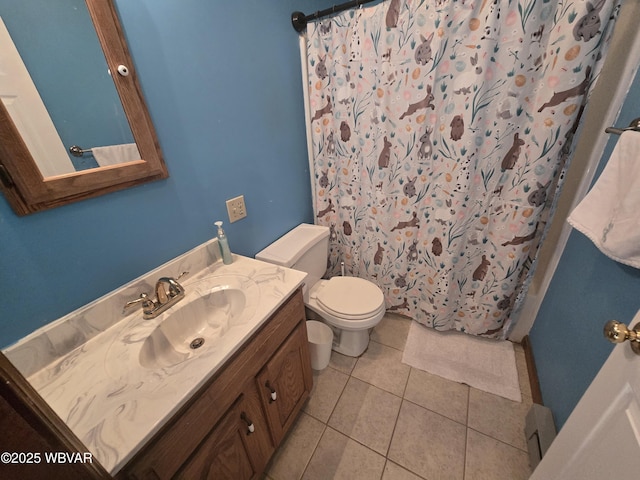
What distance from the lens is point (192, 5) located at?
892 mm

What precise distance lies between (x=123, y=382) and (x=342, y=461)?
0.99m

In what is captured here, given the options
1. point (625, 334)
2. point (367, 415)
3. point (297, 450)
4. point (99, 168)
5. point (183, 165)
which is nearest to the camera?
point (625, 334)

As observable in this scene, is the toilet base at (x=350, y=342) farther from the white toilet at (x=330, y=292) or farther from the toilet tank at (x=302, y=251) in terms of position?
the toilet tank at (x=302, y=251)

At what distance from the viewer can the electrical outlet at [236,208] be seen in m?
1.18

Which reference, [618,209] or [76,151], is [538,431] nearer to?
[618,209]

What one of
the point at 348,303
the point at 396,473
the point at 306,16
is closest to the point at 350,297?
the point at 348,303

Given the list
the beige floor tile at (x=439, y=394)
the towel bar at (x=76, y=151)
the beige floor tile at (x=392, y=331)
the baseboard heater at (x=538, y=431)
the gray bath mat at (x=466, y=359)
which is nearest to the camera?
the towel bar at (x=76, y=151)

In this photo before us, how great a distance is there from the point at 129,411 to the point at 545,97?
1.73m

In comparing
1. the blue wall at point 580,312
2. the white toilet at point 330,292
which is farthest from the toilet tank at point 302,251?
the blue wall at point 580,312

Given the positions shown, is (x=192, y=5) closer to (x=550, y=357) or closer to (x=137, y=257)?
(x=137, y=257)

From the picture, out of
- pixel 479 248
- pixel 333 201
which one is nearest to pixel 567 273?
pixel 479 248

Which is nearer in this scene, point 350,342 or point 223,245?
point 223,245

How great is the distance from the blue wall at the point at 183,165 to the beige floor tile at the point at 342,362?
33.5 inches

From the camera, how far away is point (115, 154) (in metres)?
0.78
